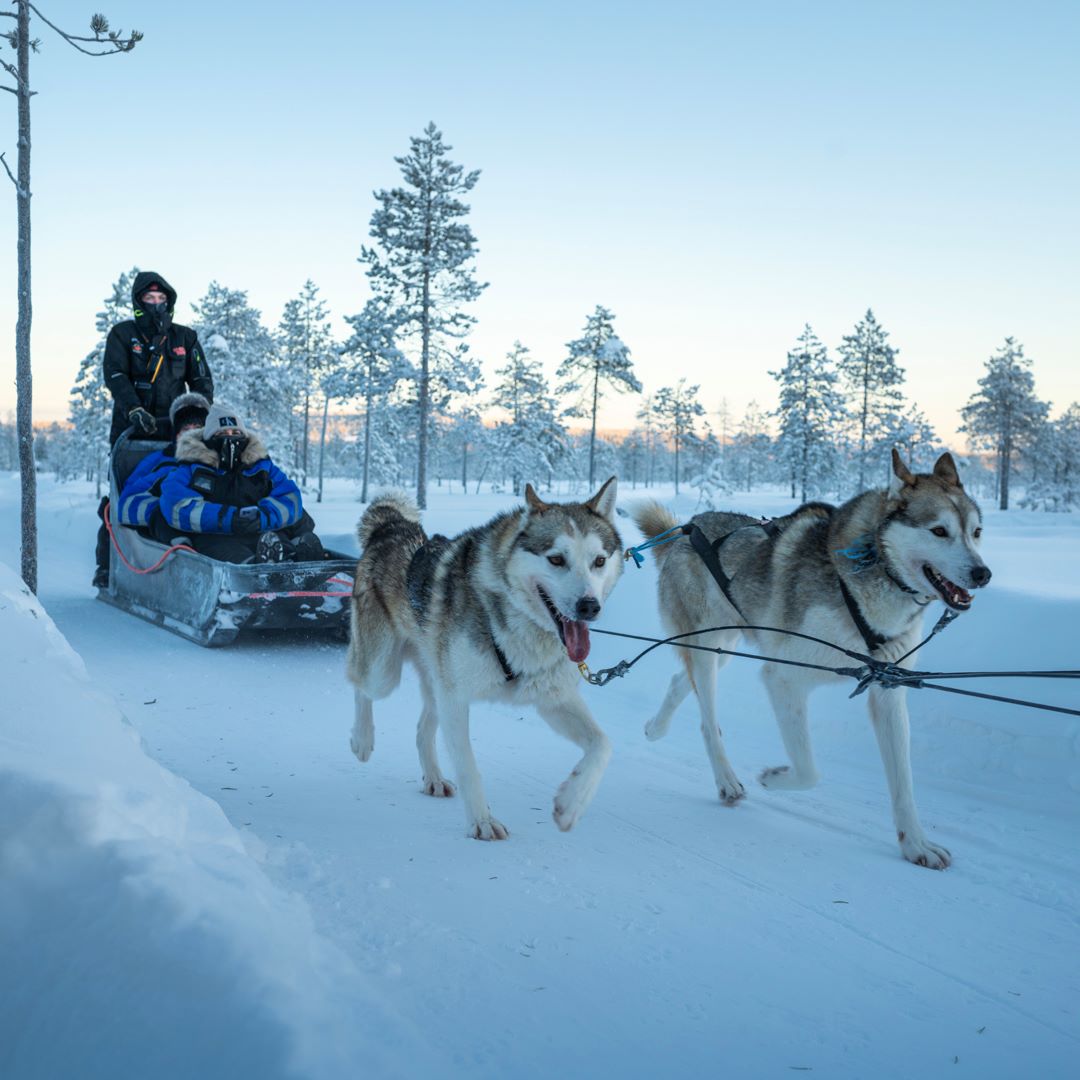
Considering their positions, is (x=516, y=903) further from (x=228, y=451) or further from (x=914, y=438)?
(x=914, y=438)

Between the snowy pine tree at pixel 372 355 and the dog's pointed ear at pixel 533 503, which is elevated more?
the snowy pine tree at pixel 372 355

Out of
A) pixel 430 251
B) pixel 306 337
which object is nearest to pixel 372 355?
pixel 430 251

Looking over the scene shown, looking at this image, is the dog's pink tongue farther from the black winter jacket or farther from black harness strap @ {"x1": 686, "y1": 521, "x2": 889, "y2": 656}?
the black winter jacket

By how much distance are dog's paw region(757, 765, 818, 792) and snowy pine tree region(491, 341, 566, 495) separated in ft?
140

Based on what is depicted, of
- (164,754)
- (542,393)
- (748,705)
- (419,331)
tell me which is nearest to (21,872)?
(164,754)

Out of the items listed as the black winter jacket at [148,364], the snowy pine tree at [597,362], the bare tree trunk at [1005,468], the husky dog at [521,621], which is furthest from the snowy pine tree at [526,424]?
the husky dog at [521,621]

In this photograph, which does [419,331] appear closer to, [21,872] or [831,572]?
[831,572]

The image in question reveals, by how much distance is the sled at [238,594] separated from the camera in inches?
264

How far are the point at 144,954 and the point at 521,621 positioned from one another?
2.09m

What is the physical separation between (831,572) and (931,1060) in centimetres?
215

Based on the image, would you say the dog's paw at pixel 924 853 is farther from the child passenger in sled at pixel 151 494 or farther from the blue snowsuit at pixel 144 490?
the blue snowsuit at pixel 144 490

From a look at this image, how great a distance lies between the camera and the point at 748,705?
589 cm

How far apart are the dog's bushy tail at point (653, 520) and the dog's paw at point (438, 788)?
195 centimetres

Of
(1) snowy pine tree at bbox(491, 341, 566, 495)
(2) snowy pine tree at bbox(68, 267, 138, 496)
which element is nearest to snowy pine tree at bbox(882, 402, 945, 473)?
(1) snowy pine tree at bbox(491, 341, 566, 495)
